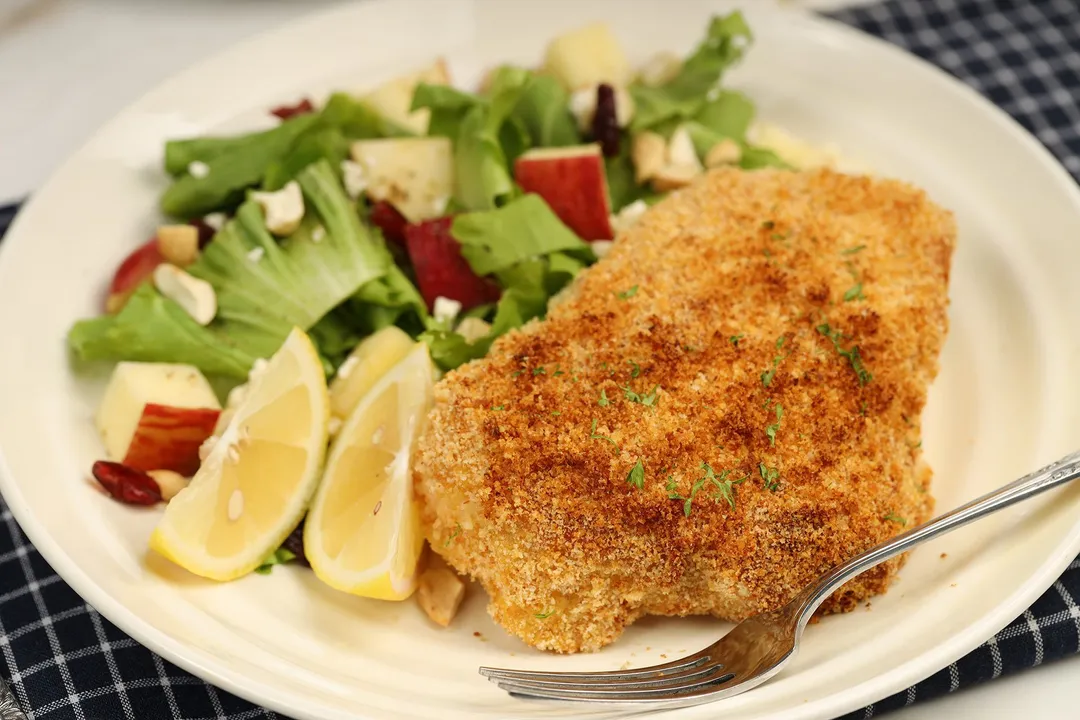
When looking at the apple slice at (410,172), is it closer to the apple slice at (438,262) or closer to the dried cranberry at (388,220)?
the dried cranberry at (388,220)

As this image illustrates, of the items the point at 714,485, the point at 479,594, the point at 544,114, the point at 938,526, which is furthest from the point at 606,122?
the point at 938,526

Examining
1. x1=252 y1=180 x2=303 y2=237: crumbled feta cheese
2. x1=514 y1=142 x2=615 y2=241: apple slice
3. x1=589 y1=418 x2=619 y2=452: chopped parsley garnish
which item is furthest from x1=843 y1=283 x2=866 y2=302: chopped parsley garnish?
x1=252 y1=180 x2=303 y2=237: crumbled feta cheese

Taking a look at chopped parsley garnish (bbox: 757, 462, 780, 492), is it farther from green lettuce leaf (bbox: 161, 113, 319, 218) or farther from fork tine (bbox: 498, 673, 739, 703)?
green lettuce leaf (bbox: 161, 113, 319, 218)

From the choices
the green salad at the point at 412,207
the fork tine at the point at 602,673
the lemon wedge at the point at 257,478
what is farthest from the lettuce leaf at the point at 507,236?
the fork tine at the point at 602,673

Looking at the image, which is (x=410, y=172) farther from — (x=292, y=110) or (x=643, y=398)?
(x=643, y=398)

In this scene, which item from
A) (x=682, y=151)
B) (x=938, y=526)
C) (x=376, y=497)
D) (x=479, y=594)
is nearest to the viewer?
(x=938, y=526)

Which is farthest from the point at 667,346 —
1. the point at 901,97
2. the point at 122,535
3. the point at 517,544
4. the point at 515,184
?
the point at 901,97

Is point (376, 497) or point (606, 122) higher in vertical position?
point (606, 122)
